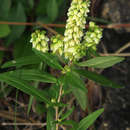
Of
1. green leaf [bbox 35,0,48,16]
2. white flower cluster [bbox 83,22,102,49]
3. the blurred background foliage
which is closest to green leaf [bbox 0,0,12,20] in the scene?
the blurred background foliage

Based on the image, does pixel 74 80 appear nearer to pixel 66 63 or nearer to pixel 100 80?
pixel 100 80

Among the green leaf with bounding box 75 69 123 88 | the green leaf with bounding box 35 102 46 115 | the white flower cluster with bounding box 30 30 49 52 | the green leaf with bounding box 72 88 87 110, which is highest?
the white flower cluster with bounding box 30 30 49 52

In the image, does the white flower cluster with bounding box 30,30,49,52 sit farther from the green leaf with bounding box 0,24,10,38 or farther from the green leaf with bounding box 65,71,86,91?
the green leaf with bounding box 0,24,10,38

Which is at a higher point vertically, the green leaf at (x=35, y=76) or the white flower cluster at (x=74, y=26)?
the white flower cluster at (x=74, y=26)

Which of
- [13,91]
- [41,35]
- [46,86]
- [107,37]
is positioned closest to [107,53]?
[107,37]

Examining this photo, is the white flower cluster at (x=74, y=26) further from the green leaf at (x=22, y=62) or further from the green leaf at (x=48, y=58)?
the green leaf at (x=22, y=62)

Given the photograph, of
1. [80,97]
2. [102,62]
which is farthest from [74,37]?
[80,97]

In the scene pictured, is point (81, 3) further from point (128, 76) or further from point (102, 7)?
point (102, 7)

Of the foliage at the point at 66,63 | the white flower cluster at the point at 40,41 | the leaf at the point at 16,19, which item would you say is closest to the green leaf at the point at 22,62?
the foliage at the point at 66,63
